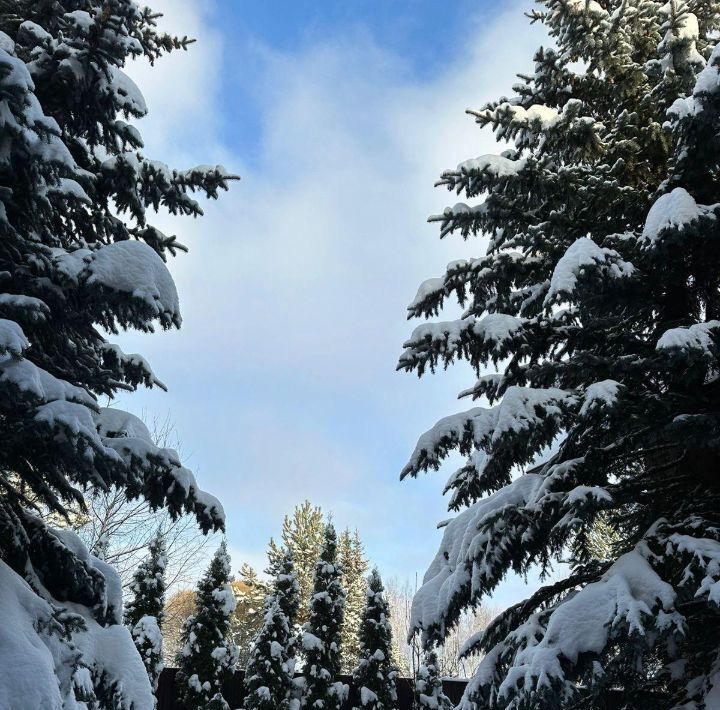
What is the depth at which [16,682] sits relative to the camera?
3133mm

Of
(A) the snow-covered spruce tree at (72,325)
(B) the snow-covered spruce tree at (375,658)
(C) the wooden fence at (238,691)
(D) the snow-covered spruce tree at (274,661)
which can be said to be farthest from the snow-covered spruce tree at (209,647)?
(A) the snow-covered spruce tree at (72,325)

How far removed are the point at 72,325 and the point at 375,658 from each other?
15699mm

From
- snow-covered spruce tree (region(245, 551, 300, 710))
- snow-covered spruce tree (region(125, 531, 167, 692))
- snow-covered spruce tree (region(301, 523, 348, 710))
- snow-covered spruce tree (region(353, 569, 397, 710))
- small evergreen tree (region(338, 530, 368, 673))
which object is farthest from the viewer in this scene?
small evergreen tree (region(338, 530, 368, 673))

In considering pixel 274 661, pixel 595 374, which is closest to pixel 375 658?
pixel 274 661

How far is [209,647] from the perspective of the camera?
16.2 meters

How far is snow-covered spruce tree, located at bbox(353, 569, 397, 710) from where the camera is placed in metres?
17.1

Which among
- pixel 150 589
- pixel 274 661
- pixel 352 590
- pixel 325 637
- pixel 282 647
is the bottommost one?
pixel 274 661

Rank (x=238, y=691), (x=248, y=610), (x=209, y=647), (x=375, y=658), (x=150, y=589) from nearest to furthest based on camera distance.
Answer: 1. (x=150, y=589)
2. (x=209, y=647)
3. (x=375, y=658)
4. (x=238, y=691)
5. (x=248, y=610)

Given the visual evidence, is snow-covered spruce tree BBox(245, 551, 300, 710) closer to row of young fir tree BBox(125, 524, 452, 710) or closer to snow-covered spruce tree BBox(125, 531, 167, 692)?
row of young fir tree BBox(125, 524, 452, 710)

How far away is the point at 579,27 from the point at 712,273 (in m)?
3.42

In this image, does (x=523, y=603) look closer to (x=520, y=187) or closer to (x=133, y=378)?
(x=520, y=187)

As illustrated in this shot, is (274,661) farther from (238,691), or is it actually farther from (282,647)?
(238,691)

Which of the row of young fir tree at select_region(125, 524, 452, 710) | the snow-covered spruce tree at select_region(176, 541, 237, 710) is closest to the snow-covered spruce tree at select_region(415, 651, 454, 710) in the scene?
the row of young fir tree at select_region(125, 524, 452, 710)

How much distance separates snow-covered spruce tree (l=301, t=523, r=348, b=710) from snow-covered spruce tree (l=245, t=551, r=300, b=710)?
540 millimetres
